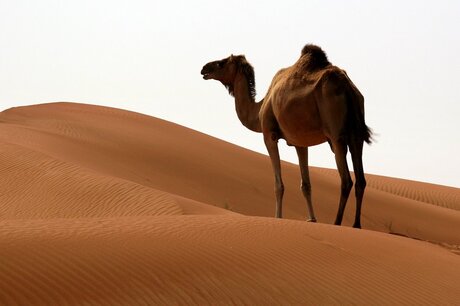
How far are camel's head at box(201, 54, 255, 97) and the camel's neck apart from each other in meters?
0.12

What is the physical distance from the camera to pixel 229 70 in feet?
57.4

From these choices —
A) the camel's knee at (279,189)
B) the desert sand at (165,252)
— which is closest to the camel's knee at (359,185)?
the desert sand at (165,252)

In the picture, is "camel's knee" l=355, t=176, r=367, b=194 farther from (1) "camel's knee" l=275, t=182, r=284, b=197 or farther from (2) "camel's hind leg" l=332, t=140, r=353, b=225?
(1) "camel's knee" l=275, t=182, r=284, b=197

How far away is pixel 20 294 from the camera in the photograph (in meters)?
6.64

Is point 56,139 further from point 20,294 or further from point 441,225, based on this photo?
point 20,294

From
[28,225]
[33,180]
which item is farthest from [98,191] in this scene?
[28,225]

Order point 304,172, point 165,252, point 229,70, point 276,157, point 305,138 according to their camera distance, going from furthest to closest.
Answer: point 229,70
point 304,172
point 276,157
point 305,138
point 165,252

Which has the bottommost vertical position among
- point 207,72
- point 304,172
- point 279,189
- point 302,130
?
point 279,189

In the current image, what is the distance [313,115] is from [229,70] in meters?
3.94

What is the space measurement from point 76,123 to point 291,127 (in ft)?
39.3

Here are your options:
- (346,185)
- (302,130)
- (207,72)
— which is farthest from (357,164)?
(207,72)

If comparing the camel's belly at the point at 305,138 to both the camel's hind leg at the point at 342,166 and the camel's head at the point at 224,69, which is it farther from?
the camel's head at the point at 224,69

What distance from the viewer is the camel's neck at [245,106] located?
16.7m

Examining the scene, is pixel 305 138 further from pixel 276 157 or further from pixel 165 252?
pixel 165 252
